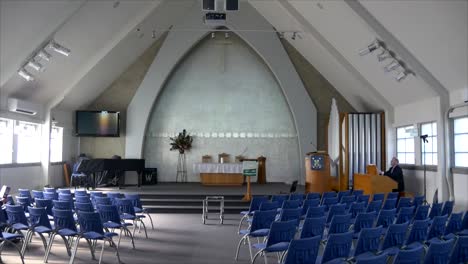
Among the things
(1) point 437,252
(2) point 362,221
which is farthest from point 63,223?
(1) point 437,252

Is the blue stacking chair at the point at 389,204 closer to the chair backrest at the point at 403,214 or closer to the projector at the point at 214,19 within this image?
the chair backrest at the point at 403,214

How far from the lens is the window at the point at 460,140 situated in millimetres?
11375

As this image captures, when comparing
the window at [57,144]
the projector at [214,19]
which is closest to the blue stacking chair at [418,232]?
the projector at [214,19]

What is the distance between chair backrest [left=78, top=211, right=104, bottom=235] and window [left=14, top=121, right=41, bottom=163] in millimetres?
8802

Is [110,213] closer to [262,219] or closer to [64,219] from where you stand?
[64,219]

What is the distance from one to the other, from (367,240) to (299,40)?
12420 millimetres

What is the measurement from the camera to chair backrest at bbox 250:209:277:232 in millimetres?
7094

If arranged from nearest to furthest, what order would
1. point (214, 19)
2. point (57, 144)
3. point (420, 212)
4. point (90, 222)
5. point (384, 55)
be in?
point (90, 222) < point (420, 212) < point (384, 55) < point (214, 19) < point (57, 144)

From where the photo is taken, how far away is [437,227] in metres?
6.38

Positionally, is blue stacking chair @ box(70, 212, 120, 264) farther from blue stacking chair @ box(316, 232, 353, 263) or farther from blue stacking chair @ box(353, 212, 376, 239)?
blue stacking chair @ box(353, 212, 376, 239)

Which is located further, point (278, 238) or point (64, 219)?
point (64, 219)

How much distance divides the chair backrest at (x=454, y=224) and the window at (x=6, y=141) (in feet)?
39.4

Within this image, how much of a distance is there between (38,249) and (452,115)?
33.3ft

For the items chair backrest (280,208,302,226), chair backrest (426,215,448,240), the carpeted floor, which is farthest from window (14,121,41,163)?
chair backrest (426,215,448,240)
